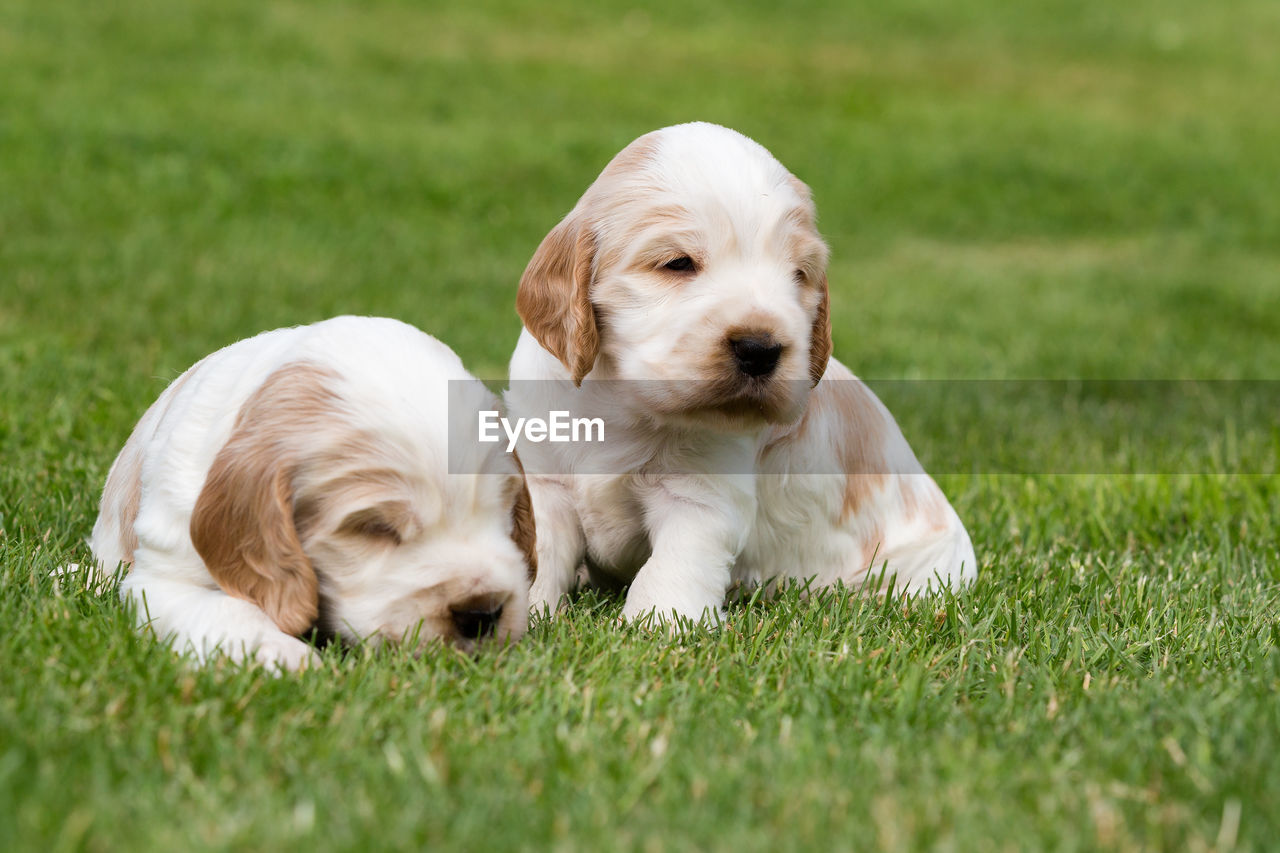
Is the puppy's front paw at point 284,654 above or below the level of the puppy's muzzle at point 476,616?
below

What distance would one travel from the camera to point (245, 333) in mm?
8289

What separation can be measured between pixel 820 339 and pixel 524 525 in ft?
3.82

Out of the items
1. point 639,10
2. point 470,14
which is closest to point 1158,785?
point 470,14

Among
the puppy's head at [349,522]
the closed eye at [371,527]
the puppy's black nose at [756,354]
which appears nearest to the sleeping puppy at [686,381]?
the puppy's black nose at [756,354]

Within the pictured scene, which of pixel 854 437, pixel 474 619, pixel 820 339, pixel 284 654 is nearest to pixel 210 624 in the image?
pixel 284 654

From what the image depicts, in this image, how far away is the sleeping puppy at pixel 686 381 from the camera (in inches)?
149

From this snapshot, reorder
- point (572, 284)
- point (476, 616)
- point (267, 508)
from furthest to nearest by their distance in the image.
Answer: point (572, 284)
point (476, 616)
point (267, 508)

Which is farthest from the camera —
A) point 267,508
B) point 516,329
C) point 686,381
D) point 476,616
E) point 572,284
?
point 516,329

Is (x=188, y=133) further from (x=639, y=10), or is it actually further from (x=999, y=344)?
(x=639, y=10)

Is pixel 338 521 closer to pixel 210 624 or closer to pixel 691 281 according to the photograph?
pixel 210 624

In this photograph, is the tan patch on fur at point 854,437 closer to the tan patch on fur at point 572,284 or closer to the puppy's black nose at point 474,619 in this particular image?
the tan patch on fur at point 572,284

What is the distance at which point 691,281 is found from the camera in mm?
3850

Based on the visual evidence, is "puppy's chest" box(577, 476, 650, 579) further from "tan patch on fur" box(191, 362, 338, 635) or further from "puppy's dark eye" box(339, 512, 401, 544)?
"tan patch on fur" box(191, 362, 338, 635)

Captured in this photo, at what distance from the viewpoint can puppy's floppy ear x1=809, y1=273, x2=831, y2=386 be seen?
13.6 feet
